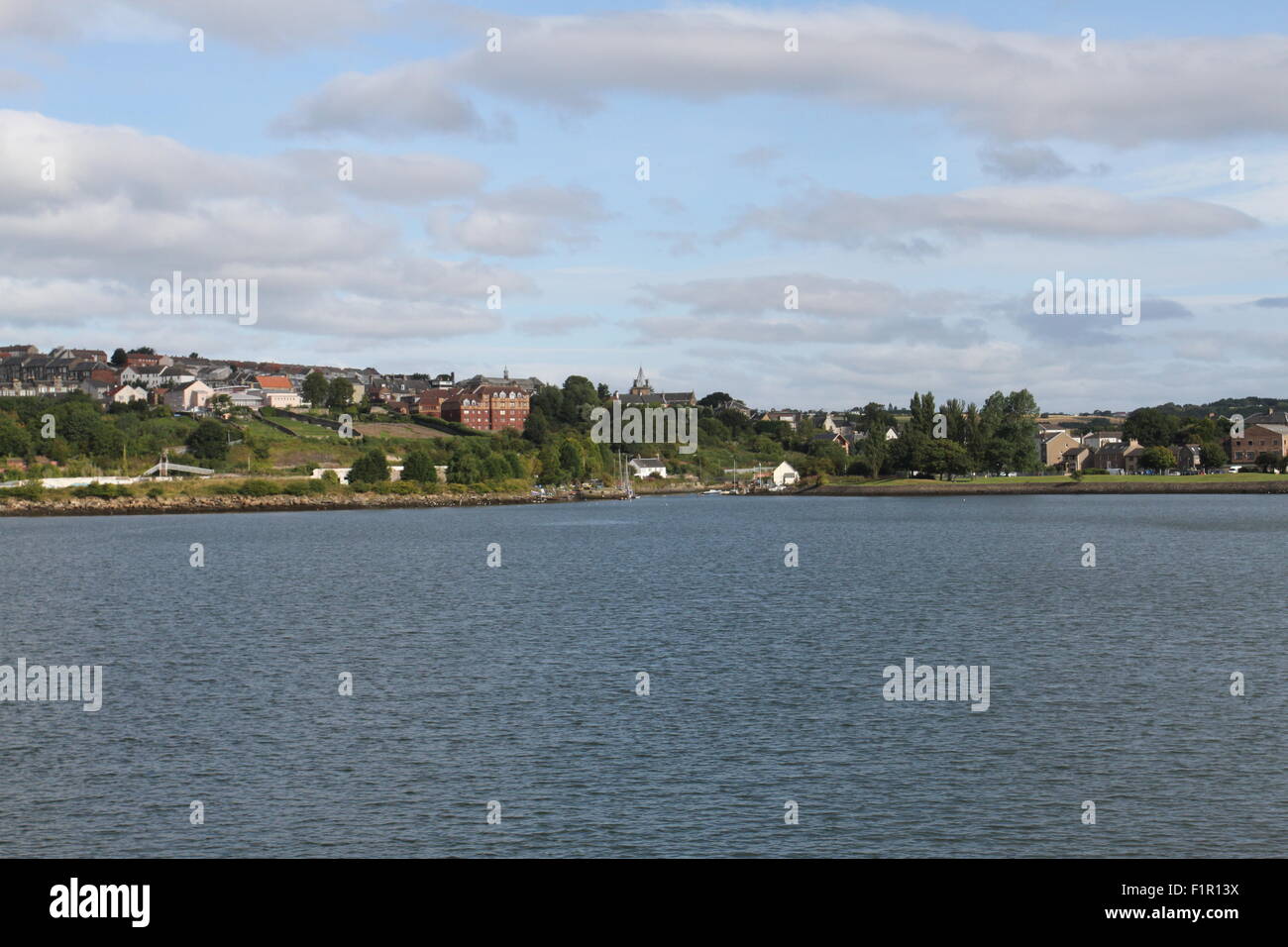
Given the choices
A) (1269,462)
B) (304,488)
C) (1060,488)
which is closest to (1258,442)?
(1269,462)

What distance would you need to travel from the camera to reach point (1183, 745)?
24812 mm

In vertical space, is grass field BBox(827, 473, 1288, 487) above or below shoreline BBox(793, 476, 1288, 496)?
above

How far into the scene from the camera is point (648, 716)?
28.2 m

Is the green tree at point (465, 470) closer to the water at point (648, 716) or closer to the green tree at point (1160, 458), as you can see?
the green tree at point (1160, 458)

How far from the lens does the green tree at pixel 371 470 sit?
545 ft

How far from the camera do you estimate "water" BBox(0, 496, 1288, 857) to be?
65.9ft

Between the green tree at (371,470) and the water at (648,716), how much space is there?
100503 millimetres

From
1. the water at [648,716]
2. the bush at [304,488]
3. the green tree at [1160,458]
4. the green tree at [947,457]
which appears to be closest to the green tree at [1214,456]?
→ the green tree at [1160,458]

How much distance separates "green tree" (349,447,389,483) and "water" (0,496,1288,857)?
10050 cm

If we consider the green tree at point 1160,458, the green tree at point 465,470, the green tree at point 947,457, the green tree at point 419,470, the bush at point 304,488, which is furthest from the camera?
the green tree at point 1160,458

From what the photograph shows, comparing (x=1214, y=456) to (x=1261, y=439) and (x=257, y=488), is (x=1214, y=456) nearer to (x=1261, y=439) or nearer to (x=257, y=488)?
(x=1261, y=439)

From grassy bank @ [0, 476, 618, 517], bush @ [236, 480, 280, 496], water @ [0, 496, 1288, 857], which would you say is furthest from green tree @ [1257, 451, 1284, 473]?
bush @ [236, 480, 280, 496]

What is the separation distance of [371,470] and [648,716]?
144052 mm

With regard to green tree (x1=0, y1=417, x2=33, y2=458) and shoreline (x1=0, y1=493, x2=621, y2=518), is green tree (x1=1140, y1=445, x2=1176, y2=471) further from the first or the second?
green tree (x1=0, y1=417, x2=33, y2=458)
